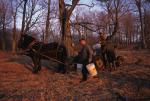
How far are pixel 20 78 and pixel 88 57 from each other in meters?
4.53

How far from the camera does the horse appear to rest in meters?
19.7

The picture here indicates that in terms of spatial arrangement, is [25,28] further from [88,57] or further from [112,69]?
[88,57]

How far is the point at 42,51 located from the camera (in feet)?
65.5

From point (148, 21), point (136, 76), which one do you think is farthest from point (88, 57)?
point (148, 21)

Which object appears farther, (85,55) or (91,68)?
(85,55)

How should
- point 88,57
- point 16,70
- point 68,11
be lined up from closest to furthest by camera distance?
point 88,57, point 16,70, point 68,11

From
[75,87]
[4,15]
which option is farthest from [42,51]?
[4,15]

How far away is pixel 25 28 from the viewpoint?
56125mm

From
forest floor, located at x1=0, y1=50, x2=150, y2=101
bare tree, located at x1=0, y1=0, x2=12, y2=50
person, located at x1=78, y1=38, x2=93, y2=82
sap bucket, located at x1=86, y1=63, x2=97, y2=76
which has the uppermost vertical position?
bare tree, located at x1=0, y1=0, x2=12, y2=50

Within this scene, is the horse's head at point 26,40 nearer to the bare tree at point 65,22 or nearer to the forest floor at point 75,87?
the forest floor at point 75,87

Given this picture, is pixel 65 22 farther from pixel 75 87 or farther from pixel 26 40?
pixel 75 87

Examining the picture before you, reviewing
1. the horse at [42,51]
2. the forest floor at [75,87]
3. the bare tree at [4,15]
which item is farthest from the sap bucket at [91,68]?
the bare tree at [4,15]

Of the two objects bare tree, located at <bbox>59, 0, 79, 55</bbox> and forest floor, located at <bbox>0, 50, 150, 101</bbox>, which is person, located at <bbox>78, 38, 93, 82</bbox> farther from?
bare tree, located at <bbox>59, 0, 79, 55</bbox>

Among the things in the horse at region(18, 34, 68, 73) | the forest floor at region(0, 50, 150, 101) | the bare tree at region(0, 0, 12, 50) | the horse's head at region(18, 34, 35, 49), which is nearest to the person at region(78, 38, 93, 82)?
the forest floor at region(0, 50, 150, 101)
